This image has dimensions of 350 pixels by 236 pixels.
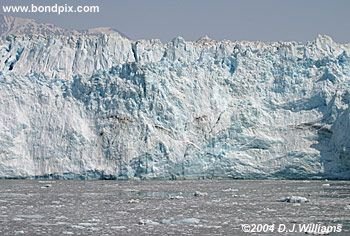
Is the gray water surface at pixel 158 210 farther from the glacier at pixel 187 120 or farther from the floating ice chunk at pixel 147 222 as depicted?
the glacier at pixel 187 120

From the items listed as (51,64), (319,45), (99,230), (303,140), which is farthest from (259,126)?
(99,230)

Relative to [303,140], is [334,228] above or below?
below

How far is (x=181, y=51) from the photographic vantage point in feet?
97.9

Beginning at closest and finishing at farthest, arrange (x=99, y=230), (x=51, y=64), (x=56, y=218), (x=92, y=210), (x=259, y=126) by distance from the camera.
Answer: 1. (x=99, y=230)
2. (x=56, y=218)
3. (x=92, y=210)
4. (x=259, y=126)
5. (x=51, y=64)

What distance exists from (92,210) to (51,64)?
792 inches

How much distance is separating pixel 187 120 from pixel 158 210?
12499 mm

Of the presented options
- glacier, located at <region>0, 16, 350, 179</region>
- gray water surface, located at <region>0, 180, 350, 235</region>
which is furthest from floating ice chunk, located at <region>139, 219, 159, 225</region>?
glacier, located at <region>0, 16, 350, 179</region>

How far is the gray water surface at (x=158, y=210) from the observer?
10.1 metres

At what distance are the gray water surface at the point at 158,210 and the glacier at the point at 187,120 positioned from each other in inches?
210

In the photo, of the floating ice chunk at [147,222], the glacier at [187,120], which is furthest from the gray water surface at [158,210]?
the glacier at [187,120]

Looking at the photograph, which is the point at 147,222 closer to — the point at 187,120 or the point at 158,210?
the point at 158,210

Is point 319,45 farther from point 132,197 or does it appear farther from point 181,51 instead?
point 132,197

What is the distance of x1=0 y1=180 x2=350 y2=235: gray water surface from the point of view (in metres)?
10.1

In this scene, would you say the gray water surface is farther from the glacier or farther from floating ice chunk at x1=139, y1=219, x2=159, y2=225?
the glacier
